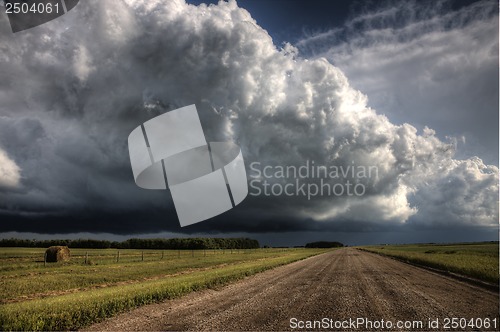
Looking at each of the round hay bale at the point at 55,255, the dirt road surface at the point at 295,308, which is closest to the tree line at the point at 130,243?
the round hay bale at the point at 55,255

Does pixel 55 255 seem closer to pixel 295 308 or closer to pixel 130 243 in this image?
pixel 295 308

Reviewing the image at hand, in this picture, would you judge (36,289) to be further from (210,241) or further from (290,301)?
(210,241)

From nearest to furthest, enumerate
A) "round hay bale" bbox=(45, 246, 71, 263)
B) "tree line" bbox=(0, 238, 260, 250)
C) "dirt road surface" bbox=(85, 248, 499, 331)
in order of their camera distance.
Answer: "dirt road surface" bbox=(85, 248, 499, 331) → "round hay bale" bbox=(45, 246, 71, 263) → "tree line" bbox=(0, 238, 260, 250)

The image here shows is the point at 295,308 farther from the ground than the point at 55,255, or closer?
farther from the ground

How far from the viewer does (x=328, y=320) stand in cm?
1031

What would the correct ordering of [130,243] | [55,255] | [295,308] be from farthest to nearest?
[130,243], [55,255], [295,308]

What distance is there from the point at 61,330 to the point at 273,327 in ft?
21.3

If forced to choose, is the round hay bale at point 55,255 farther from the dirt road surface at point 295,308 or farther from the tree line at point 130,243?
the tree line at point 130,243

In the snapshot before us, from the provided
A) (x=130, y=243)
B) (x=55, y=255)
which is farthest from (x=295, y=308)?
(x=130, y=243)

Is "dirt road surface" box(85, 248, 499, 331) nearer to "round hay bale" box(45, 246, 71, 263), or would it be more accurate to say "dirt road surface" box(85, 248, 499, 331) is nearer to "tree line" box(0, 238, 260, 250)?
"round hay bale" box(45, 246, 71, 263)

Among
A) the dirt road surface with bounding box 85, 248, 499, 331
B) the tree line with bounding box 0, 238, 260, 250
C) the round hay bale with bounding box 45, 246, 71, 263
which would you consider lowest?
the tree line with bounding box 0, 238, 260, 250

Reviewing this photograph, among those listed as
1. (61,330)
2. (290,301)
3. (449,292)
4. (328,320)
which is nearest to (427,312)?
(328,320)

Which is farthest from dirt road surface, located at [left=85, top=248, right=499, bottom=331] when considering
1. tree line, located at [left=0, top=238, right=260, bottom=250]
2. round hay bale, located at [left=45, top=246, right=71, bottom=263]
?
tree line, located at [left=0, top=238, right=260, bottom=250]

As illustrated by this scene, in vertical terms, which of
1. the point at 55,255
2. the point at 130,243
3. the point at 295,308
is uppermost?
the point at 295,308
